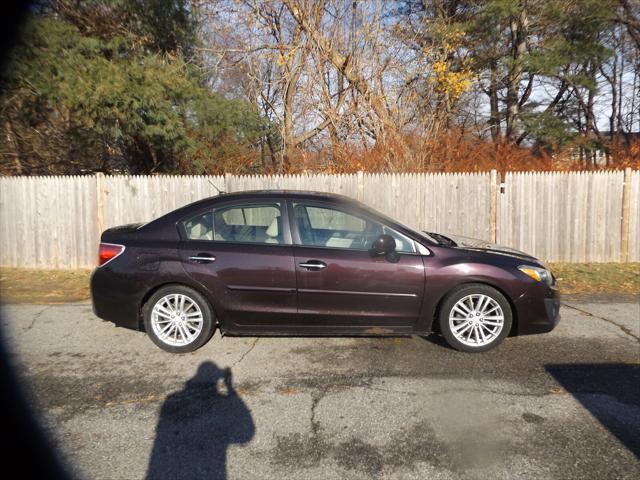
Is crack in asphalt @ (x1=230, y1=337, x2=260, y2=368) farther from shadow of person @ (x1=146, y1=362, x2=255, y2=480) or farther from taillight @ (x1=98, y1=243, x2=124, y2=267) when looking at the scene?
taillight @ (x1=98, y1=243, x2=124, y2=267)

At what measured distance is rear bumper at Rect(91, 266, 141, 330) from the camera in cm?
420

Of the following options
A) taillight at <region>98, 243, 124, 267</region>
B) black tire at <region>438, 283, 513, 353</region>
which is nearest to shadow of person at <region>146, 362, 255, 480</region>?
taillight at <region>98, 243, 124, 267</region>

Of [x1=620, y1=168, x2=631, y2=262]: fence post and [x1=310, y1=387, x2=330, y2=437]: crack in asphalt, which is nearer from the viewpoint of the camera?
[x1=310, y1=387, x2=330, y2=437]: crack in asphalt

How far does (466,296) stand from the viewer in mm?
4145

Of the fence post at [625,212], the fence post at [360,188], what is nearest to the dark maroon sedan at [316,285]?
the fence post at [360,188]

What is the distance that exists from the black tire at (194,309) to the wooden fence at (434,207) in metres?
4.86

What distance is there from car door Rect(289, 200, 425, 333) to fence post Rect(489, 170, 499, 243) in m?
5.23

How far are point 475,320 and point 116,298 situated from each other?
355cm

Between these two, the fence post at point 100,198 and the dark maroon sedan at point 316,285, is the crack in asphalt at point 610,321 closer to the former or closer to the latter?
the dark maroon sedan at point 316,285

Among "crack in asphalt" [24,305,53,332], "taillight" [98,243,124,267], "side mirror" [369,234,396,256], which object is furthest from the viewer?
"crack in asphalt" [24,305,53,332]

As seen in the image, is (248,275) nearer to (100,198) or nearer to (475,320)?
(475,320)

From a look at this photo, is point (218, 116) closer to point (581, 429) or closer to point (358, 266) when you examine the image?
point (358, 266)

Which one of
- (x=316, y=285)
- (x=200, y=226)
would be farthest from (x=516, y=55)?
(x=200, y=226)

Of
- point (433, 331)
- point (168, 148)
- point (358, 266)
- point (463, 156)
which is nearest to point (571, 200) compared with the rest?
point (463, 156)
